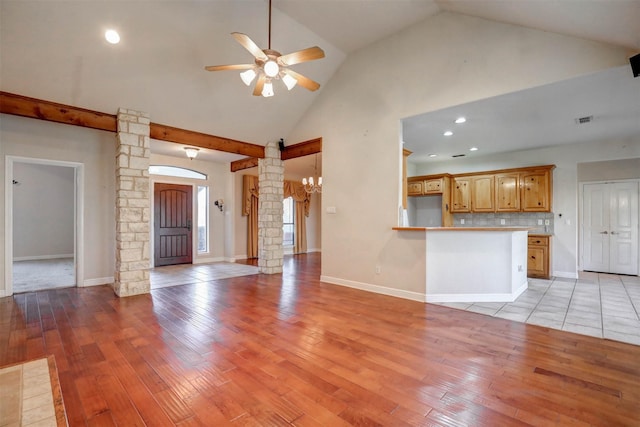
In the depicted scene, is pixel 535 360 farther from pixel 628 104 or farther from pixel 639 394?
pixel 628 104

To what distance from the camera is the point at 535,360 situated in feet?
7.63

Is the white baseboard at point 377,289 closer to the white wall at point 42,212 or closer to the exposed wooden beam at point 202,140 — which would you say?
the exposed wooden beam at point 202,140

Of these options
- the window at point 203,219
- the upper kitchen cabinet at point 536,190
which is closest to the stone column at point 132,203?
the window at point 203,219

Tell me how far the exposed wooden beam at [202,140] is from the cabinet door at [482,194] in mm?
5036

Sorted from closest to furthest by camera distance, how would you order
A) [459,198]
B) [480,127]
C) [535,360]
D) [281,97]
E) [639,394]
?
[639,394], [535,360], [480,127], [281,97], [459,198]

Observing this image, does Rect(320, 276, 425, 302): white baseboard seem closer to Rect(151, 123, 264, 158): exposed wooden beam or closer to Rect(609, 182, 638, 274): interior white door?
Rect(151, 123, 264, 158): exposed wooden beam

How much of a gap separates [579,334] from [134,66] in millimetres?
6135

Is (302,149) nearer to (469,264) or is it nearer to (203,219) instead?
(469,264)

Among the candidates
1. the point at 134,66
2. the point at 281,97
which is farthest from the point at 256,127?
the point at 134,66

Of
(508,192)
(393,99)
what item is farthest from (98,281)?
(508,192)

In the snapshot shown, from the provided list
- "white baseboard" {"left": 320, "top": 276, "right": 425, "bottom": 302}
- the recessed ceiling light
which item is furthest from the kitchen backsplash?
the recessed ceiling light

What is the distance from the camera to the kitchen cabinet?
18.7 ft

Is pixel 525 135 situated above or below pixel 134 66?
below

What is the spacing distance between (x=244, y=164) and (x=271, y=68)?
4.79m
